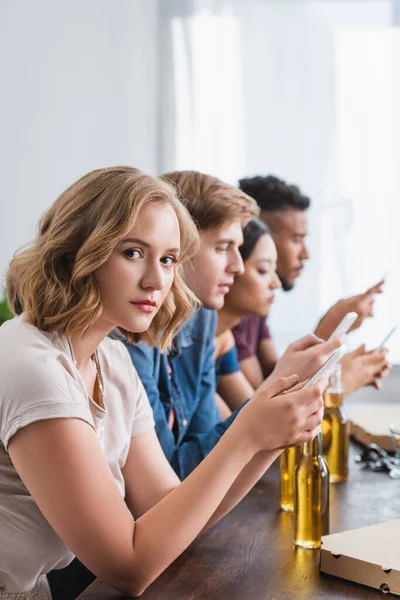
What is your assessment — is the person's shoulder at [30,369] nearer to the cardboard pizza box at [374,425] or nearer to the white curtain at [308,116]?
the cardboard pizza box at [374,425]

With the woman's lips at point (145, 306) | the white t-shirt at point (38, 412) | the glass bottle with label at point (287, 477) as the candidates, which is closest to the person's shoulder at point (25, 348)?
the white t-shirt at point (38, 412)

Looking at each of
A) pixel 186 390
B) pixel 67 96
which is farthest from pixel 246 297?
pixel 67 96

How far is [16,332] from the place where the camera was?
113cm

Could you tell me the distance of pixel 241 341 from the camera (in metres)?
2.67

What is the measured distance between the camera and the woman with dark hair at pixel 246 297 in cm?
209

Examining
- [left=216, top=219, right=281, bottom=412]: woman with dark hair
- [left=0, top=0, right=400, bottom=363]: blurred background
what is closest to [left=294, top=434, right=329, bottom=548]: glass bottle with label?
[left=216, top=219, right=281, bottom=412]: woman with dark hair

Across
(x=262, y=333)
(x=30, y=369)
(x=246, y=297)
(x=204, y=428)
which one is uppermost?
(x=30, y=369)

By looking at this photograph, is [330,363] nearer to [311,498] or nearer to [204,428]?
[311,498]

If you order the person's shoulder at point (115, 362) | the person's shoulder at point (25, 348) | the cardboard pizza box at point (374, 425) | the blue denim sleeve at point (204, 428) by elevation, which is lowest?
the cardboard pizza box at point (374, 425)

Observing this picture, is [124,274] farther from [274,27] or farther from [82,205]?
[274,27]

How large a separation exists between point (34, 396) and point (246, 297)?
1115 millimetres

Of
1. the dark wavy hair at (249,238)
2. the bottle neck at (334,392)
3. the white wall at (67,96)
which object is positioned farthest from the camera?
the white wall at (67,96)

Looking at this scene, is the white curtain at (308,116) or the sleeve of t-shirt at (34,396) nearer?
the sleeve of t-shirt at (34,396)

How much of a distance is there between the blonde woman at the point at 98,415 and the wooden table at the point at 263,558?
1.5 inches
